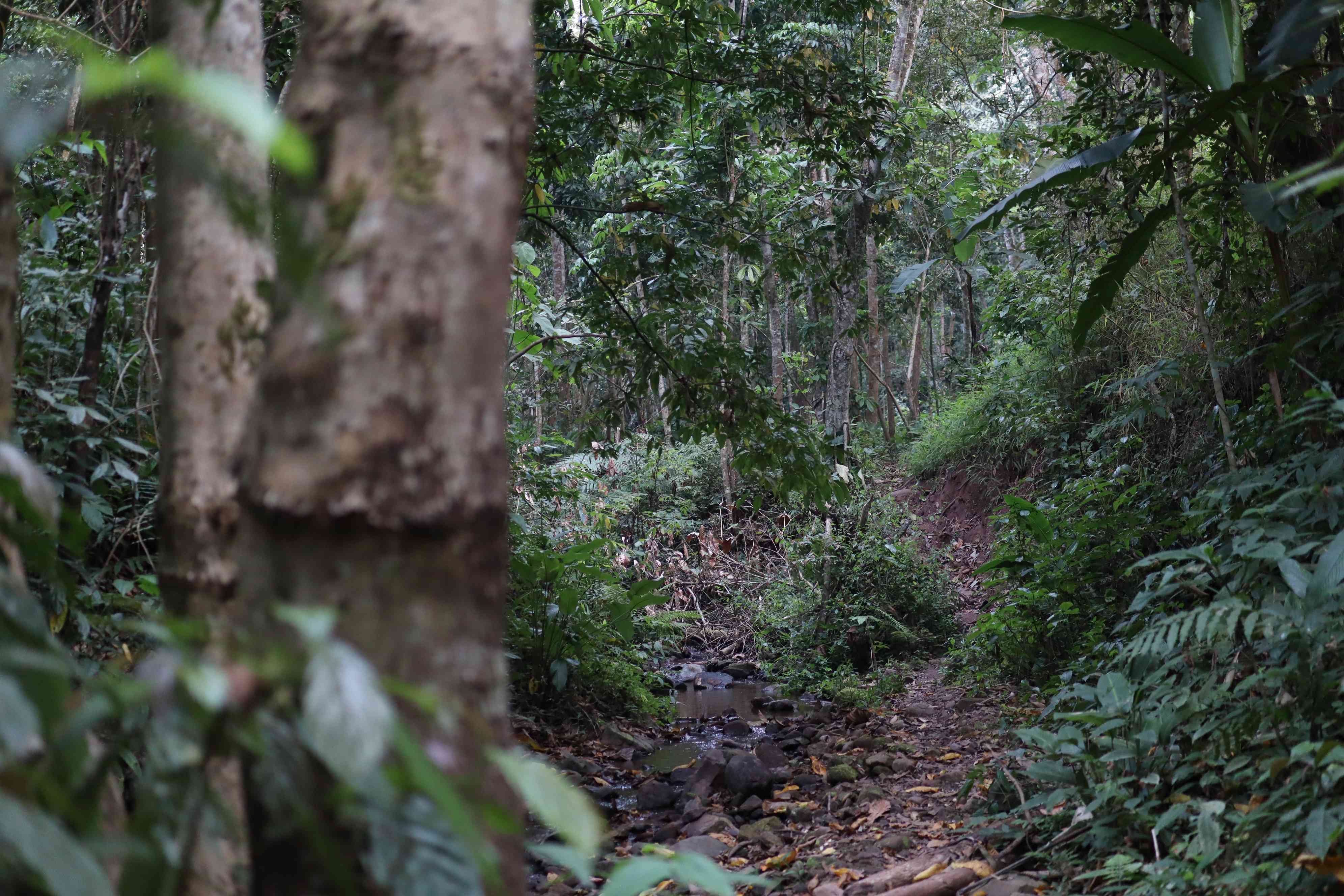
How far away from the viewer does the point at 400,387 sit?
0.68 meters

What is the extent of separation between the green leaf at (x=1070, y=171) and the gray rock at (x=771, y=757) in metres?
2.86

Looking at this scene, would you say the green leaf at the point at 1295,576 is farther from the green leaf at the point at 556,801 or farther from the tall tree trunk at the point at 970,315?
the tall tree trunk at the point at 970,315

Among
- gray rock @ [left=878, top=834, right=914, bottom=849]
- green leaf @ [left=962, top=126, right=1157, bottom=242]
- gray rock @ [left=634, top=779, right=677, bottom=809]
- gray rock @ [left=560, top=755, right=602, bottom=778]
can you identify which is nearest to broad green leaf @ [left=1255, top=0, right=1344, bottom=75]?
green leaf @ [left=962, top=126, right=1157, bottom=242]

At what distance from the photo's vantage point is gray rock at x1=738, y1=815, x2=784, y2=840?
3793mm

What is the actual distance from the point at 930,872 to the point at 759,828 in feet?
3.79

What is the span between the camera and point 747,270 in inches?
455

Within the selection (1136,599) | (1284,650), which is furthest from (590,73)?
(1284,650)

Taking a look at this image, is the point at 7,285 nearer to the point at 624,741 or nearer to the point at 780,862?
the point at 780,862

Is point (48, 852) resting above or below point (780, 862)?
above

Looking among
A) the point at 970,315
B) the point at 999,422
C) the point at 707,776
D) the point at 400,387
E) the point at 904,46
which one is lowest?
the point at 707,776

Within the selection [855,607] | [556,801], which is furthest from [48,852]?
[855,607]

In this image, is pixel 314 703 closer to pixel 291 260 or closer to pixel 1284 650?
pixel 291 260

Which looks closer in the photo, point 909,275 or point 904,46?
point 909,275

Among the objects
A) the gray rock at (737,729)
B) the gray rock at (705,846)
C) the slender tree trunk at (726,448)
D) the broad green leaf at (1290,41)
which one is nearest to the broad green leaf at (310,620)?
the gray rock at (705,846)
